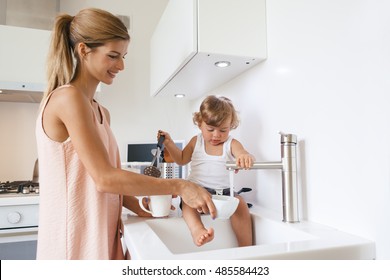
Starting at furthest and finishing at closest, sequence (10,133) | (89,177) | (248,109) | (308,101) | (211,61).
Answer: (10,133)
(248,109)
(211,61)
(308,101)
(89,177)

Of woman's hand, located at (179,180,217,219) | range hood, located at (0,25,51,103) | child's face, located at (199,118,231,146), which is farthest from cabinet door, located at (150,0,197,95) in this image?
range hood, located at (0,25,51,103)

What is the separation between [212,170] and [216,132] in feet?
0.47

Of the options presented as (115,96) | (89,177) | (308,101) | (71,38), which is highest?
(115,96)

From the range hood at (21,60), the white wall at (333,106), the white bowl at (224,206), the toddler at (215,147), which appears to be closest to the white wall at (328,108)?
→ the white wall at (333,106)

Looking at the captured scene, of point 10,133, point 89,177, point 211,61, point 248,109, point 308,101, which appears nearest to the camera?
point 89,177

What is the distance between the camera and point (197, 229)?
77 centimetres

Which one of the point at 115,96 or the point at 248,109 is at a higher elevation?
the point at 115,96

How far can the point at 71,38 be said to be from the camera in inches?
30.4

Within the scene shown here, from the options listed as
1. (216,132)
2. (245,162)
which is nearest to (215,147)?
(216,132)

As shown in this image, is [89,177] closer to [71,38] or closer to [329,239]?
[71,38]

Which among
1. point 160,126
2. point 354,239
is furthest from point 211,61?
point 160,126

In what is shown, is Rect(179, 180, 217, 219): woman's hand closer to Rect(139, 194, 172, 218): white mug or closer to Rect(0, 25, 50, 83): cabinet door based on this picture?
Rect(139, 194, 172, 218): white mug

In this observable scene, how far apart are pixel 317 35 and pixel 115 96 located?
1.77 meters

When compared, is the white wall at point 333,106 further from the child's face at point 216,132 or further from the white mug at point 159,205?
the white mug at point 159,205
